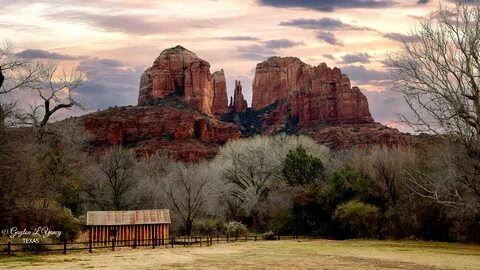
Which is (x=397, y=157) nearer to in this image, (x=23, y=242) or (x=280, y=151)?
(x=280, y=151)

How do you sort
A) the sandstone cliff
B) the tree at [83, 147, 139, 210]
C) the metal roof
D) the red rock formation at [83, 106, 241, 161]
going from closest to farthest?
the metal roof < the tree at [83, 147, 139, 210] < the sandstone cliff < the red rock formation at [83, 106, 241, 161]

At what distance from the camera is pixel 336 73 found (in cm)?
19475

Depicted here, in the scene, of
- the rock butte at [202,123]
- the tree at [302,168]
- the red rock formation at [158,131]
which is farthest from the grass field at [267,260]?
the red rock formation at [158,131]

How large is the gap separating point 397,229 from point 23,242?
32.0 meters

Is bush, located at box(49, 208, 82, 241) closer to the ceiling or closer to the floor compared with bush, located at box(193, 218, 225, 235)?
closer to the ceiling

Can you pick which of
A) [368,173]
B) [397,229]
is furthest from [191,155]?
[397,229]

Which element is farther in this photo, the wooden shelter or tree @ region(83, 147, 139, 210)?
tree @ region(83, 147, 139, 210)

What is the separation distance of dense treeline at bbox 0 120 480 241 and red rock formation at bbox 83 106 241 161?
230ft

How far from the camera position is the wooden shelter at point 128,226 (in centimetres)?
4322

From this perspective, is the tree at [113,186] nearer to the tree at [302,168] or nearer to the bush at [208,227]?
the bush at [208,227]

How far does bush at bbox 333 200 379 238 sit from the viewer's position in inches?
2052

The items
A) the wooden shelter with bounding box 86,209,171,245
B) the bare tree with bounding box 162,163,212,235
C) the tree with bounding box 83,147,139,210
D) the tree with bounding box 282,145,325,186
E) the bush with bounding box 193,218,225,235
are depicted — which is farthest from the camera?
the tree with bounding box 282,145,325,186

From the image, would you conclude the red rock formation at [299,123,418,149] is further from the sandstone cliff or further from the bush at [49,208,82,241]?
the bush at [49,208,82,241]

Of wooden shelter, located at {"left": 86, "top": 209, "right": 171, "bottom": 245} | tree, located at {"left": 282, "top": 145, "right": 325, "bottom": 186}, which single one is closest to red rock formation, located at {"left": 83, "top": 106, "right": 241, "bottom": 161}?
tree, located at {"left": 282, "top": 145, "right": 325, "bottom": 186}
